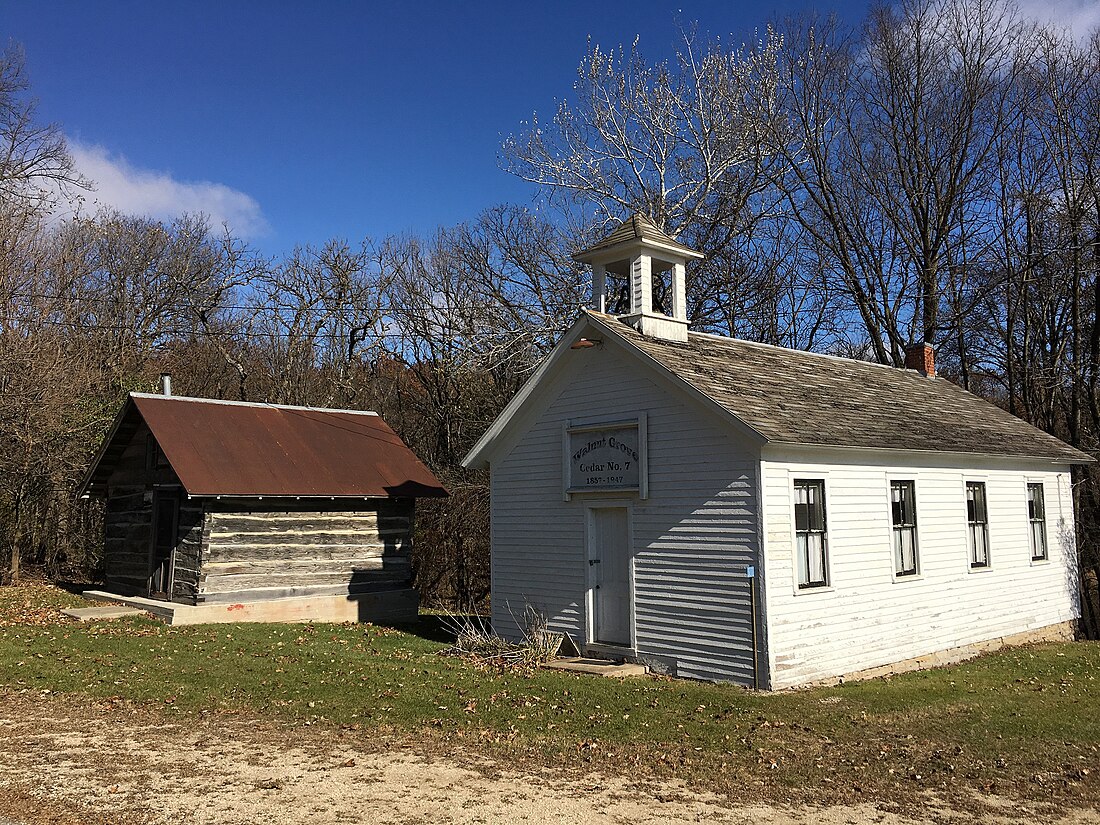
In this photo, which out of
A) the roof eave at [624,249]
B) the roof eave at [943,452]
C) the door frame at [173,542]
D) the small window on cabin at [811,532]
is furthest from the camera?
the door frame at [173,542]

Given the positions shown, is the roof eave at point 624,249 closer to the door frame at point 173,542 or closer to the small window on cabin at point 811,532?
the small window on cabin at point 811,532

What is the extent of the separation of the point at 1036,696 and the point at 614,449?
6962 mm

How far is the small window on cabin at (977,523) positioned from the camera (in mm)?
17078

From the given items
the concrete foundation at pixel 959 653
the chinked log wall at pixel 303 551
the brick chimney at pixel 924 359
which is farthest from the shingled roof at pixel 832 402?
the chinked log wall at pixel 303 551

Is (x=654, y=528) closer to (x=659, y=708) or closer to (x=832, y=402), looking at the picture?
(x=659, y=708)

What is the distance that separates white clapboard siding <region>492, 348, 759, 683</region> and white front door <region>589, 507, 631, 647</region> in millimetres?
204

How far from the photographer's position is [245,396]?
1374 inches

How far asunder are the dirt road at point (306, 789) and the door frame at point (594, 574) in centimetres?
553

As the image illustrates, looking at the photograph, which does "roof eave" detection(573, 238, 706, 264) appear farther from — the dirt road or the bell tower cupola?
the dirt road

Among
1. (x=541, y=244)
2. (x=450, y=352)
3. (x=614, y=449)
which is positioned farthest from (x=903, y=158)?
(x=614, y=449)

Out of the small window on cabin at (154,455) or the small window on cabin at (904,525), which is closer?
the small window on cabin at (904,525)

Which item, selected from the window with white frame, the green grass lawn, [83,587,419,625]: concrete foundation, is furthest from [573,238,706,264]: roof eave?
[83,587,419,625]: concrete foundation

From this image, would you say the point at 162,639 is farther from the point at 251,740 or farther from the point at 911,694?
the point at 911,694

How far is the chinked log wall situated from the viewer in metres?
19.1
